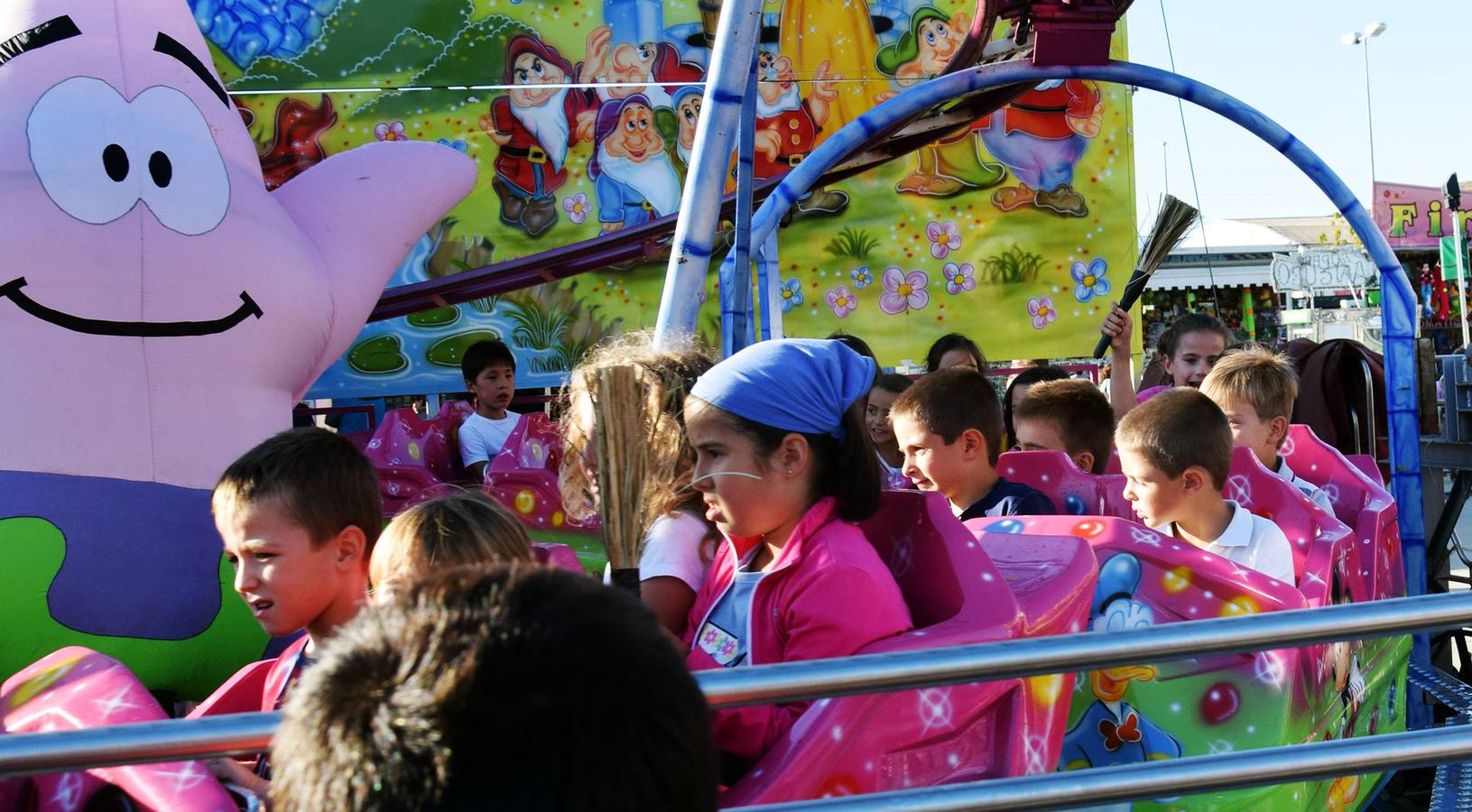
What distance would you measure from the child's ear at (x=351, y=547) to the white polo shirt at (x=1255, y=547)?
1585mm

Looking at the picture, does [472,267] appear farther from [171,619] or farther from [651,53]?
[171,619]

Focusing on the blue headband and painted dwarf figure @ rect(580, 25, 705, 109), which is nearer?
the blue headband

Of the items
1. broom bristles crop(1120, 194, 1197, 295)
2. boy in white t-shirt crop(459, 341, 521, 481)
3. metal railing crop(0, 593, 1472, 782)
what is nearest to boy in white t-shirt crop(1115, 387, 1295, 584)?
metal railing crop(0, 593, 1472, 782)

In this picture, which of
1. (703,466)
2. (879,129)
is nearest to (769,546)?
(703,466)

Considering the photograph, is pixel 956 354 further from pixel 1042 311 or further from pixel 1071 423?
pixel 1042 311

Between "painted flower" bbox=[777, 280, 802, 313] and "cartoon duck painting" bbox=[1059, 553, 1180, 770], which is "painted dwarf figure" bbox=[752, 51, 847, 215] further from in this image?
"cartoon duck painting" bbox=[1059, 553, 1180, 770]

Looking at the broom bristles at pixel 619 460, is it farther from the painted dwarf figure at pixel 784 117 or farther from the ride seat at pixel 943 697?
the painted dwarf figure at pixel 784 117

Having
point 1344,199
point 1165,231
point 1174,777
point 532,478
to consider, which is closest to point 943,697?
point 1174,777

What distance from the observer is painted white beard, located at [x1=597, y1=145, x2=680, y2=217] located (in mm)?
7633

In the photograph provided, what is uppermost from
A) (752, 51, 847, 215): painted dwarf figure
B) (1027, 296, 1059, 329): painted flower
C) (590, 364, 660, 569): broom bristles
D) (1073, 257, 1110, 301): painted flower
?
(752, 51, 847, 215): painted dwarf figure

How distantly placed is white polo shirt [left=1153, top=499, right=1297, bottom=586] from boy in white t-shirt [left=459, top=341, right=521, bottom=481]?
10.6 feet

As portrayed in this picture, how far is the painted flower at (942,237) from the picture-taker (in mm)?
7996

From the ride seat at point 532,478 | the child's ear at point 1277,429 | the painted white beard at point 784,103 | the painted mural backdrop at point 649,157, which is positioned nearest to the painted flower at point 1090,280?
the painted mural backdrop at point 649,157

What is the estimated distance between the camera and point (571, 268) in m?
7.43
